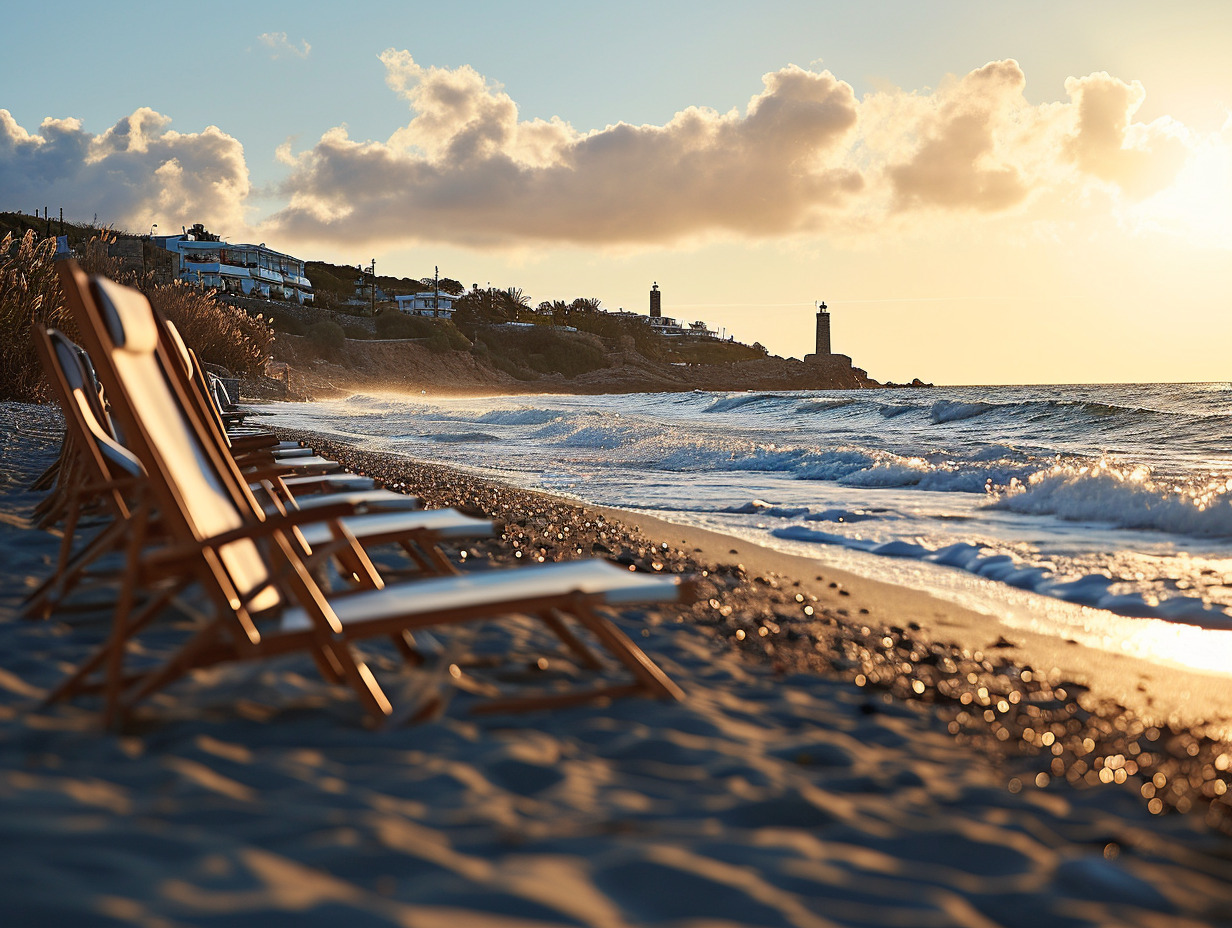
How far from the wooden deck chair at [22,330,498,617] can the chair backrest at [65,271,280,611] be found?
188mm

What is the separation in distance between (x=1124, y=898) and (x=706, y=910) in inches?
34.2

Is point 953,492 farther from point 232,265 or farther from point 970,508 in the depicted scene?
point 232,265

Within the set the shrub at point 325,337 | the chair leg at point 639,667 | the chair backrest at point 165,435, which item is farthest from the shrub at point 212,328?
the shrub at point 325,337

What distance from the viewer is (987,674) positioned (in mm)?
3400

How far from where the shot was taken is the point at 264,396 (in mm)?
28922

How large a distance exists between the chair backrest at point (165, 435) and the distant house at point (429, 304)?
103097 millimetres

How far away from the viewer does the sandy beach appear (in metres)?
1.74

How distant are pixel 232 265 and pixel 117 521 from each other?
8646 cm

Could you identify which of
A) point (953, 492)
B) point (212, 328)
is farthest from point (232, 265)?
point (953, 492)

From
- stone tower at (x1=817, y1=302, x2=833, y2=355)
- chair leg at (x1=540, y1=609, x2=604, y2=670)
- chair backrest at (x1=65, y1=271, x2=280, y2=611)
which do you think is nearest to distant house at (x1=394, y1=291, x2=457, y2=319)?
stone tower at (x1=817, y1=302, x2=833, y2=355)

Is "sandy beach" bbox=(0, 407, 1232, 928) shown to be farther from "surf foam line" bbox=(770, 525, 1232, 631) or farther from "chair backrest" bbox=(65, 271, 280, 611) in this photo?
"surf foam line" bbox=(770, 525, 1232, 631)

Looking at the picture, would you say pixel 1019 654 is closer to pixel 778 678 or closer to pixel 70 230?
pixel 778 678

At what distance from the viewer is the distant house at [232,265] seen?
7788 centimetres

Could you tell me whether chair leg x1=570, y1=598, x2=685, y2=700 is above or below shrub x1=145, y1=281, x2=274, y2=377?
below
